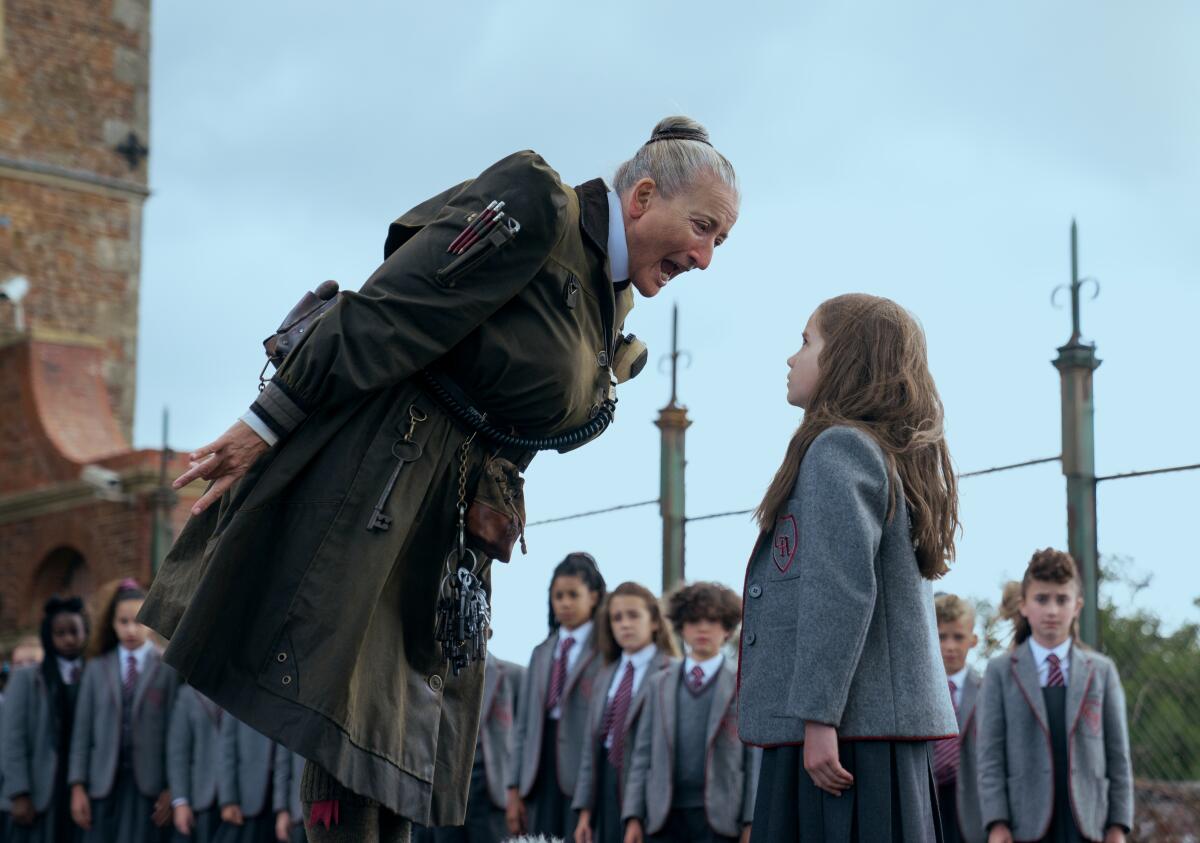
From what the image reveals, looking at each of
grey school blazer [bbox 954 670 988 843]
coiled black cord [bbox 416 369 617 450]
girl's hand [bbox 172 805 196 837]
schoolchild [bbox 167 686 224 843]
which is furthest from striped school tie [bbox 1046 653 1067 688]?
girl's hand [bbox 172 805 196 837]

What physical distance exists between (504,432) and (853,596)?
886 mm

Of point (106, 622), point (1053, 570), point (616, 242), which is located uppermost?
point (616, 242)

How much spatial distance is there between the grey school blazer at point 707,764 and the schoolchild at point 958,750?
901 mm

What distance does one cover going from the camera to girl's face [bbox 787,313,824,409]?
175 inches

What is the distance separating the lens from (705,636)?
9336 millimetres

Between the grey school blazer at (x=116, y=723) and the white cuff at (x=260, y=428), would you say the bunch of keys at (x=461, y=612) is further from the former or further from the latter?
the grey school blazer at (x=116, y=723)

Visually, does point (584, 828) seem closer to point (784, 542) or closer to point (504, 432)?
point (784, 542)

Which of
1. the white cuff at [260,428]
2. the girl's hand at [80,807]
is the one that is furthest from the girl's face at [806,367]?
the girl's hand at [80,807]

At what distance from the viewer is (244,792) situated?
37.0 feet

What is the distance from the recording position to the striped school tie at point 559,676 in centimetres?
1024

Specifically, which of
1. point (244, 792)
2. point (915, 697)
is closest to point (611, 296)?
point (915, 697)

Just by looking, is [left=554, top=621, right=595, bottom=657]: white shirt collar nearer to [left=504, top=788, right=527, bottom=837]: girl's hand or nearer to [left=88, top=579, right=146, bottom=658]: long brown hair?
[left=504, top=788, right=527, bottom=837]: girl's hand

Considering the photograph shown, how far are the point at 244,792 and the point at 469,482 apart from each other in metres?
7.97

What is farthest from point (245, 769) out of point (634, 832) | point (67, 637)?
point (634, 832)
